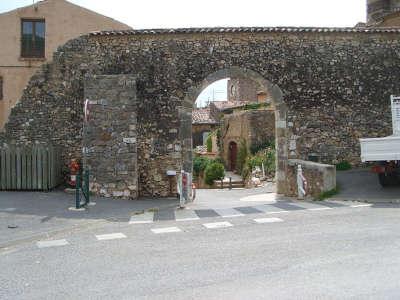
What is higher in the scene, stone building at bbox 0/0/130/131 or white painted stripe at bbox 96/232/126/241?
stone building at bbox 0/0/130/131

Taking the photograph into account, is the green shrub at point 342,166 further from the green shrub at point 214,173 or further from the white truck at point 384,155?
the green shrub at point 214,173

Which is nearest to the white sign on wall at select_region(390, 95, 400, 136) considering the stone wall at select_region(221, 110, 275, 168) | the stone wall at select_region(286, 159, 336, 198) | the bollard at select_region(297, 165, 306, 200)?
Result: the stone wall at select_region(286, 159, 336, 198)

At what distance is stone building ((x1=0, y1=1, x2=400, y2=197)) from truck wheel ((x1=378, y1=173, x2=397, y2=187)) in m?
2.62

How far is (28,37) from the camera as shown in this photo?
18219 mm

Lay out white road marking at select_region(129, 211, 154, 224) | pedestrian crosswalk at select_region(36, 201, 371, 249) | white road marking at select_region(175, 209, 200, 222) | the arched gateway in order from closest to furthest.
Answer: pedestrian crosswalk at select_region(36, 201, 371, 249) < white road marking at select_region(129, 211, 154, 224) < white road marking at select_region(175, 209, 200, 222) < the arched gateway

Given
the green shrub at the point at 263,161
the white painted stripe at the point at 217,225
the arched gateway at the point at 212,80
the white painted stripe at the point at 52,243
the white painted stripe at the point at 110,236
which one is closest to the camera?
the white painted stripe at the point at 52,243

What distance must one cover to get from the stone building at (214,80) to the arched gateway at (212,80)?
3 centimetres

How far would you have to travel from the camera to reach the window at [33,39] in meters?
18.2

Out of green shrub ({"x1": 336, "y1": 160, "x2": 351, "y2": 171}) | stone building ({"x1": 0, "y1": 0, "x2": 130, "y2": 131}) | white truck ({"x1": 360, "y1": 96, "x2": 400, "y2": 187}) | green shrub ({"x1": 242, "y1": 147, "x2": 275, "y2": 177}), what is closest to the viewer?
white truck ({"x1": 360, "y1": 96, "x2": 400, "y2": 187})

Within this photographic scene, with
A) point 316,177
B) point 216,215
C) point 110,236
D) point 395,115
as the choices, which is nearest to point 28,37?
point 216,215

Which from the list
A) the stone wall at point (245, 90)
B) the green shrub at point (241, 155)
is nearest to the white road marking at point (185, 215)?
the green shrub at point (241, 155)

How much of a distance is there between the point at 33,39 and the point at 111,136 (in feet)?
26.3

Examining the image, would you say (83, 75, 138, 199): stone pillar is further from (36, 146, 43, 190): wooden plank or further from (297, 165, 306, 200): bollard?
(297, 165, 306, 200): bollard

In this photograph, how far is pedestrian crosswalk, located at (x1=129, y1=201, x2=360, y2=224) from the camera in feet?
30.4
